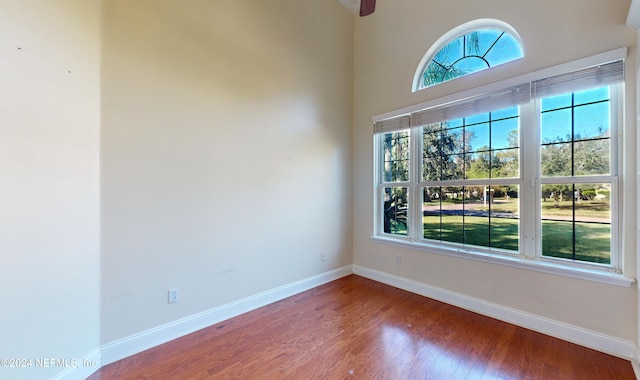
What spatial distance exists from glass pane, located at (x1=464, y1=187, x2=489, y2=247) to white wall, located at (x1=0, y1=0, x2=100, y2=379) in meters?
3.34

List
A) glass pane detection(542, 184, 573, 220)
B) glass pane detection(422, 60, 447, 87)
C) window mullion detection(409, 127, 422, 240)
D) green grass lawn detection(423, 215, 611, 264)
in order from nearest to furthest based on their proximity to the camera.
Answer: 1. green grass lawn detection(423, 215, 611, 264)
2. glass pane detection(542, 184, 573, 220)
3. glass pane detection(422, 60, 447, 87)
4. window mullion detection(409, 127, 422, 240)

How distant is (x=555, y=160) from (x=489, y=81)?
0.96m

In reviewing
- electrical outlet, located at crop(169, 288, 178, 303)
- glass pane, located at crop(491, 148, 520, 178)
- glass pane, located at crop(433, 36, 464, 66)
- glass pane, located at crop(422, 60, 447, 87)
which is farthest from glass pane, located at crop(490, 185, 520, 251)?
electrical outlet, located at crop(169, 288, 178, 303)

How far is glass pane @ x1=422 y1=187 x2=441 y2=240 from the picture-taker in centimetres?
295

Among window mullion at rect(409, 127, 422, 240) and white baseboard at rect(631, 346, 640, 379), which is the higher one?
window mullion at rect(409, 127, 422, 240)

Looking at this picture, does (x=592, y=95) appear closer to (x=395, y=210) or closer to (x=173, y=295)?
(x=395, y=210)

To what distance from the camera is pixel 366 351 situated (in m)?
1.89

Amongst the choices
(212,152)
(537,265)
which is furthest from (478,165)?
(212,152)

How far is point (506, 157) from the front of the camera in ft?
8.02

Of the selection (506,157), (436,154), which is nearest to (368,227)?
(436,154)

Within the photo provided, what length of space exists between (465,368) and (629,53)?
2.59 m

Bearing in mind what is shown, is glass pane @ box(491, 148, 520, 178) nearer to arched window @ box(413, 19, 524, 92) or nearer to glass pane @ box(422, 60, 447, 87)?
arched window @ box(413, 19, 524, 92)

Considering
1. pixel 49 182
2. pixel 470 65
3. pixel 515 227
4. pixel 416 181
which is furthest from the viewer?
pixel 416 181

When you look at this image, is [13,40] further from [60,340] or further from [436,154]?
[436,154]
